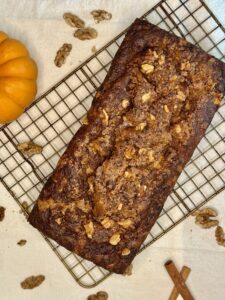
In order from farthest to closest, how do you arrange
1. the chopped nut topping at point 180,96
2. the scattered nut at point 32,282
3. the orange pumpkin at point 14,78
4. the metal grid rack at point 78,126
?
the scattered nut at point 32,282 < the metal grid rack at point 78,126 < the orange pumpkin at point 14,78 < the chopped nut topping at point 180,96

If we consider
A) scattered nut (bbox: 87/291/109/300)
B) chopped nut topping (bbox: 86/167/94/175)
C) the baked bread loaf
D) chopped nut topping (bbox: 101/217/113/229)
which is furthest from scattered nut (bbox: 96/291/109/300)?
chopped nut topping (bbox: 86/167/94/175)

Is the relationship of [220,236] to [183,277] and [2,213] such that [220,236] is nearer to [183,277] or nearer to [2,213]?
[183,277]

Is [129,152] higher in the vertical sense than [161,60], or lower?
lower

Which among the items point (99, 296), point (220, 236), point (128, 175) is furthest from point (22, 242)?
point (220, 236)

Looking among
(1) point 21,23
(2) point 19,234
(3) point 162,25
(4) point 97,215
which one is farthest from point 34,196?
(3) point 162,25

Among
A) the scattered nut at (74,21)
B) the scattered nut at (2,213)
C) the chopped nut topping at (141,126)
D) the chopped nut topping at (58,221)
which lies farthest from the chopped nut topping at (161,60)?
the scattered nut at (2,213)

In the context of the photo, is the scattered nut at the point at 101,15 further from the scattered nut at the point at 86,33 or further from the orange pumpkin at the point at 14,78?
the orange pumpkin at the point at 14,78
